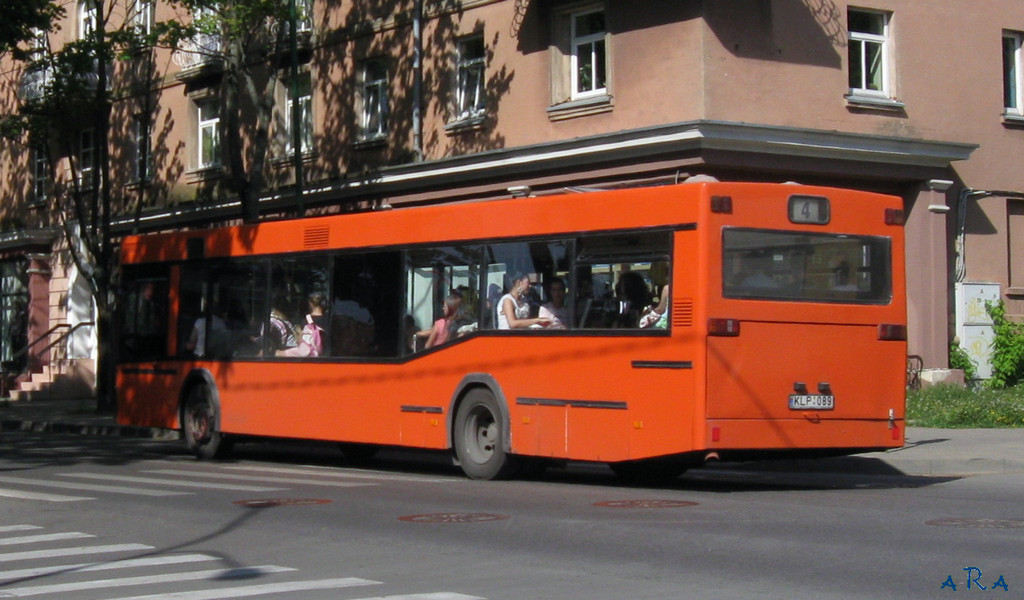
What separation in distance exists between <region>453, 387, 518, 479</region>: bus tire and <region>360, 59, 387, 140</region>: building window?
14620mm

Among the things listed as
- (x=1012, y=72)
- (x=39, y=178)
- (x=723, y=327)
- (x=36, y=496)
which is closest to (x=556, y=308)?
(x=723, y=327)

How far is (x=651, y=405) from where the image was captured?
1333 centimetres

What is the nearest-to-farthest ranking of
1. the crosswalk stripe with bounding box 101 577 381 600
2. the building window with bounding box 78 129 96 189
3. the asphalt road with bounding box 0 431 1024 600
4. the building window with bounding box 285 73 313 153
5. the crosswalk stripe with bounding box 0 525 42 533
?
the crosswalk stripe with bounding box 101 577 381 600 → the asphalt road with bounding box 0 431 1024 600 → the crosswalk stripe with bounding box 0 525 42 533 → the building window with bounding box 285 73 313 153 → the building window with bounding box 78 129 96 189

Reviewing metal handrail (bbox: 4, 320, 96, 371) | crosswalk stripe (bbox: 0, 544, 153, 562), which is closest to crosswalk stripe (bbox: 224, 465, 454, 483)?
crosswalk stripe (bbox: 0, 544, 153, 562)

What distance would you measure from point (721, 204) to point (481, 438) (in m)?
4.00

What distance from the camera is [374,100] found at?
29.8m

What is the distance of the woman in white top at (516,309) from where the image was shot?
14.6 metres

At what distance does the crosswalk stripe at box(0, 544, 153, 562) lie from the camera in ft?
31.3

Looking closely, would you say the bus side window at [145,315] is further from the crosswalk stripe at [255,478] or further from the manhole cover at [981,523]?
the manhole cover at [981,523]

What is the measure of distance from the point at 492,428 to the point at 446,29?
45.9ft

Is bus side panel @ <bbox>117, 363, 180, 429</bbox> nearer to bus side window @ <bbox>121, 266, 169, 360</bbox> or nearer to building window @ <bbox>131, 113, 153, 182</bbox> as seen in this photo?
bus side window @ <bbox>121, 266, 169, 360</bbox>

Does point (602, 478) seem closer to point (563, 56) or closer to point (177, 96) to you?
point (563, 56)

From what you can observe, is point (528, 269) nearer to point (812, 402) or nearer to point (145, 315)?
point (812, 402)

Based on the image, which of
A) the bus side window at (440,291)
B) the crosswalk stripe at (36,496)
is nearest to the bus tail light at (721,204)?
the bus side window at (440,291)
